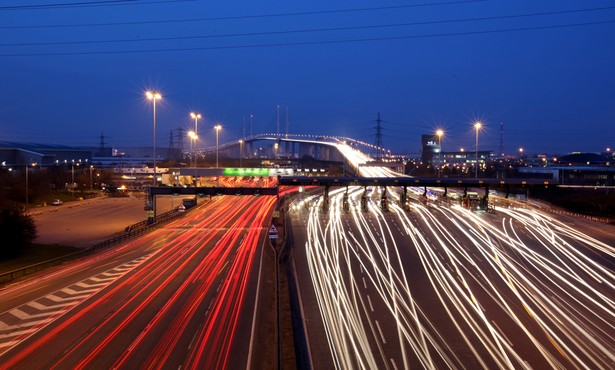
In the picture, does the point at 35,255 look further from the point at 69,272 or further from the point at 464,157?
the point at 464,157

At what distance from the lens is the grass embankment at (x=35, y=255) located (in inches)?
854

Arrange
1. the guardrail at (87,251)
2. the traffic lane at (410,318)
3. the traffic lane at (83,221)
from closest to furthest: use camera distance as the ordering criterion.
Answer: the traffic lane at (410,318) < the guardrail at (87,251) < the traffic lane at (83,221)

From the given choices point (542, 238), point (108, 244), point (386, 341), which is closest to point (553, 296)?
point (386, 341)

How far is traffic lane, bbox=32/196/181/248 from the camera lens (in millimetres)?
29734

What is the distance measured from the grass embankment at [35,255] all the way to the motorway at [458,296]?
35.7ft

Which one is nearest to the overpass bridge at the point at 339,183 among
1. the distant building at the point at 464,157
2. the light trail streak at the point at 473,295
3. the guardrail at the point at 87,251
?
the guardrail at the point at 87,251

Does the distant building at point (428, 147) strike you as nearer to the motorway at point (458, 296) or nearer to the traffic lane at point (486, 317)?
the motorway at point (458, 296)

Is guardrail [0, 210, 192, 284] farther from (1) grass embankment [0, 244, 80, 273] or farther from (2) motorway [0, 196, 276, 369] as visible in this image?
(1) grass embankment [0, 244, 80, 273]

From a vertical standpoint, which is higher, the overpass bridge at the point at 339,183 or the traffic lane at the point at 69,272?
the overpass bridge at the point at 339,183

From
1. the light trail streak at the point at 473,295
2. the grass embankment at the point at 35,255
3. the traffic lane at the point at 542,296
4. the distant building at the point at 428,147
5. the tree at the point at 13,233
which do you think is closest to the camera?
the light trail streak at the point at 473,295

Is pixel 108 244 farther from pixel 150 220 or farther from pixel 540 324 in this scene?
pixel 540 324

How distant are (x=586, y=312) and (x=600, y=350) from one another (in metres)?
3.25

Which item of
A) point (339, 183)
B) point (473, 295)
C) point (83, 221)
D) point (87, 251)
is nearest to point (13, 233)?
point (87, 251)

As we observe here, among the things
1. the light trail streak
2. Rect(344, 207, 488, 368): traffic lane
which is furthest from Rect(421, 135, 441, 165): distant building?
Rect(344, 207, 488, 368): traffic lane
